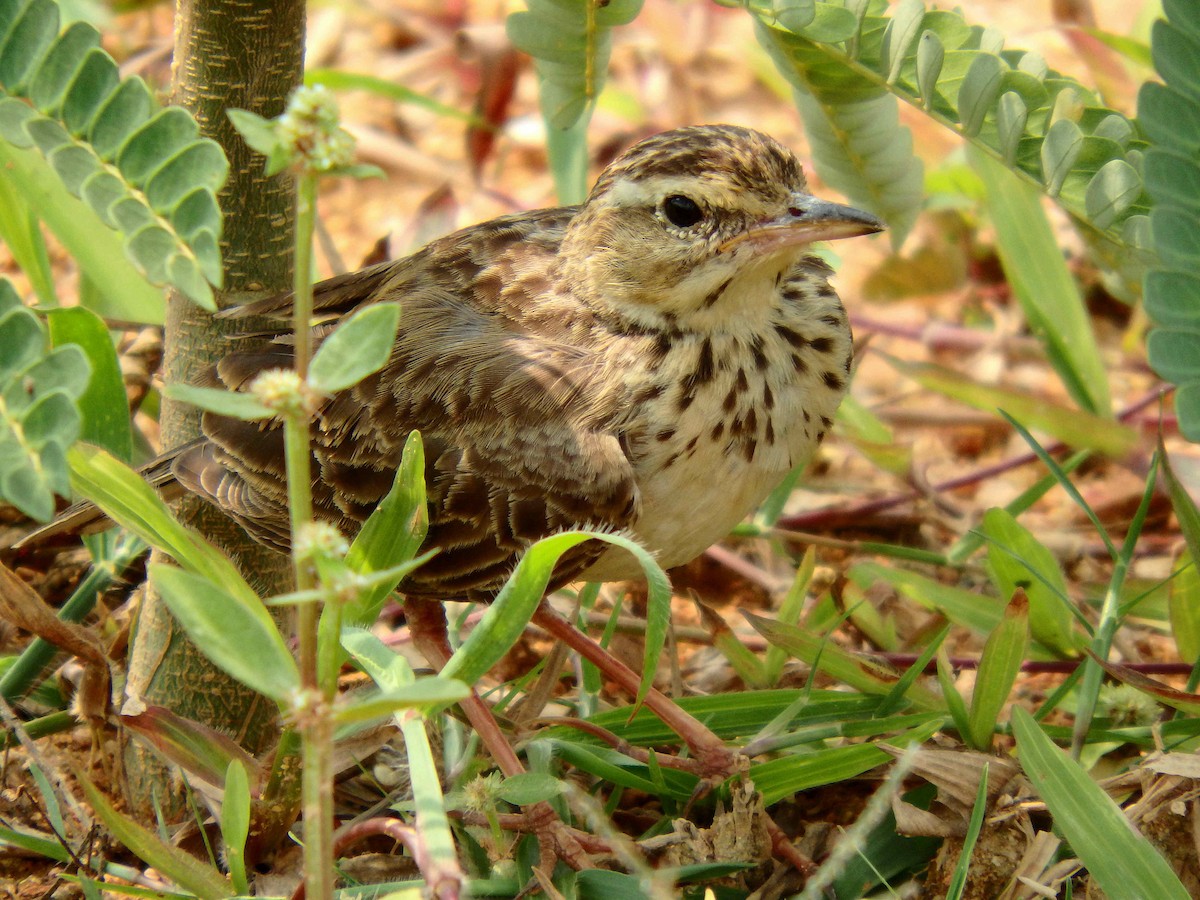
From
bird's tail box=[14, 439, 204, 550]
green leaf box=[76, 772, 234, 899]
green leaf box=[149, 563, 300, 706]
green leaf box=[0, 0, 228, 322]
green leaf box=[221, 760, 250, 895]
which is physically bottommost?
green leaf box=[76, 772, 234, 899]

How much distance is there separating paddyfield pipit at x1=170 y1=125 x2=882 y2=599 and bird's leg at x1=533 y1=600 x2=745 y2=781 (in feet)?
0.52

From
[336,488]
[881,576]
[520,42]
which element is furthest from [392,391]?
[881,576]

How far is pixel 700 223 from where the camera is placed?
3201mm

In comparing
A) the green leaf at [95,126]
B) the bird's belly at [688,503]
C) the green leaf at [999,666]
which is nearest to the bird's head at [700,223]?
the bird's belly at [688,503]

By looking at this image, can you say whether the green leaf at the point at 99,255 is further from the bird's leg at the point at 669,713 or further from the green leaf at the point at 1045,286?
the green leaf at the point at 1045,286

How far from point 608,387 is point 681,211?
0.45 m

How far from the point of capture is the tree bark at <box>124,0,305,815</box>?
117 inches

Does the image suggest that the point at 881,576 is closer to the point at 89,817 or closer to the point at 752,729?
the point at 752,729

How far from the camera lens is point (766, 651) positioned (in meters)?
3.70

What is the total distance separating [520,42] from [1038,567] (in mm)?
1757

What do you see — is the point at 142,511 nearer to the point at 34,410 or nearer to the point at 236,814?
the point at 236,814

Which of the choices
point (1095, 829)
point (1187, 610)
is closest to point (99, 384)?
point (1095, 829)

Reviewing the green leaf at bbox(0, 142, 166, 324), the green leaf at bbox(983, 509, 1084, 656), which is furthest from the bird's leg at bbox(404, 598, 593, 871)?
the green leaf at bbox(0, 142, 166, 324)

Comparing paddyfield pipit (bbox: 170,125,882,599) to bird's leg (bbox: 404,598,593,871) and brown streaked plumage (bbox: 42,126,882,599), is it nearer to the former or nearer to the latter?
brown streaked plumage (bbox: 42,126,882,599)
